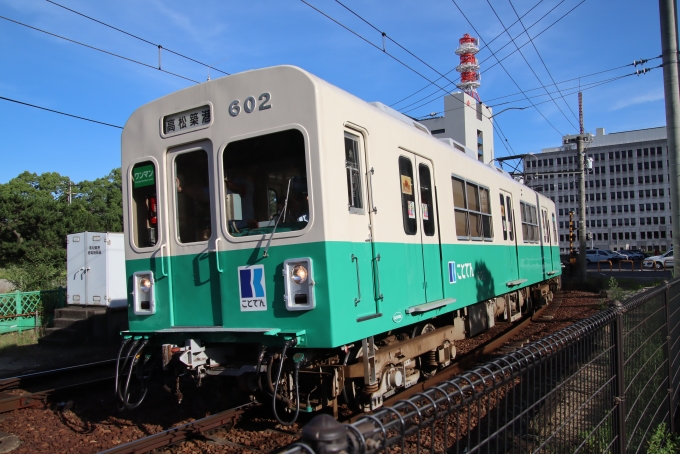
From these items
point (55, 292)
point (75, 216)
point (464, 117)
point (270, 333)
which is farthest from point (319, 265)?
point (464, 117)

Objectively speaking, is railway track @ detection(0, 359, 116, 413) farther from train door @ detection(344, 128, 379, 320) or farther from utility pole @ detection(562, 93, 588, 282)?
utility pole @ detection(562, 93, 588, 282)

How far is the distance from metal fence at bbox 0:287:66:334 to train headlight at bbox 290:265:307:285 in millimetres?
12152

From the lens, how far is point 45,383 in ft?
27.3

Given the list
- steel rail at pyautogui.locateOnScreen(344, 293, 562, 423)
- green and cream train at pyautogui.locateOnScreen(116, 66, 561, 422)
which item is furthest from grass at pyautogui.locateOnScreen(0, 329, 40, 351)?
steel rail at pyautogui.locateOnScreen(344, 293, 562, 423)

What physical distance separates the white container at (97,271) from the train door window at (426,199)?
9.54m

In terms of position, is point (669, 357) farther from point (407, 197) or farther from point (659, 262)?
point (659, 262)

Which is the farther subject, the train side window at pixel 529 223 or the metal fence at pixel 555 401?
the train side window at pixel 529 223

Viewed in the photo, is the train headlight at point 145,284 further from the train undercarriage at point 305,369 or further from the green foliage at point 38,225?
the green foliage at point 38,225

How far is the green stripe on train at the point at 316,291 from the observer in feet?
14.6

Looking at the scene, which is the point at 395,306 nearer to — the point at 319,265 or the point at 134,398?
the point at 319,265

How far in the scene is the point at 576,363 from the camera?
10.2 feet

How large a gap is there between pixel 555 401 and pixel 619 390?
3.39ft

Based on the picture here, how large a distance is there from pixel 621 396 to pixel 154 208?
4553 millimetres

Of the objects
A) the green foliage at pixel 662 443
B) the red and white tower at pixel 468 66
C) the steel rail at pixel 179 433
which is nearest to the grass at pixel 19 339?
the steel rail at pixel 179 433
